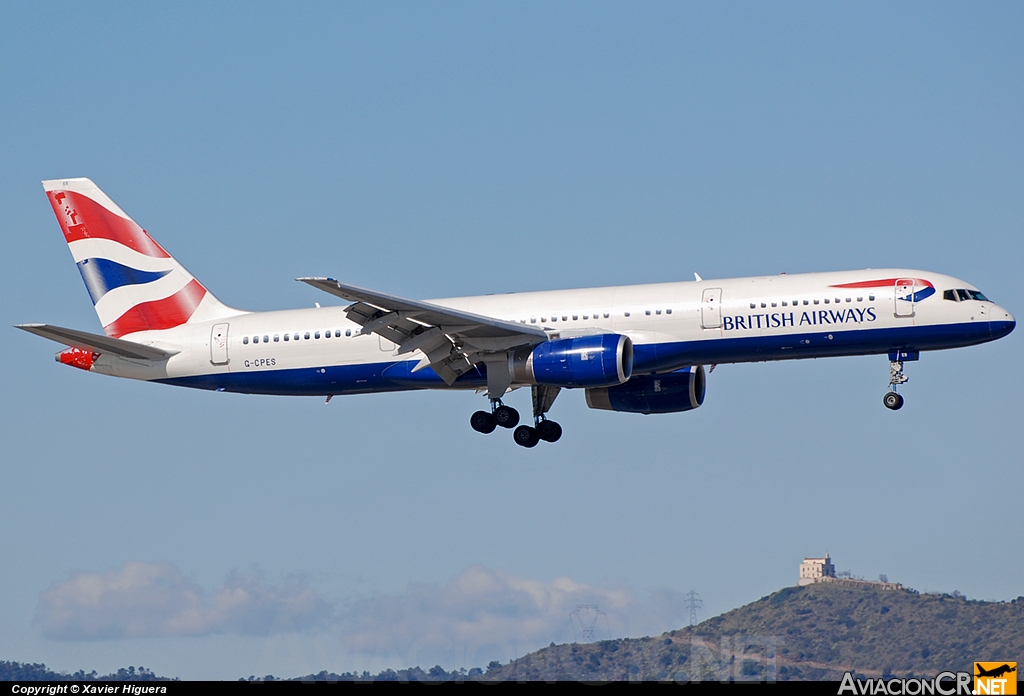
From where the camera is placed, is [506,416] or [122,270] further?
[122,270]

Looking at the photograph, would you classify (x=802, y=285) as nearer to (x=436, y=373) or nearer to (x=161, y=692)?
(x=436, y=373)

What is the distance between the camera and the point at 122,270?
5397cm

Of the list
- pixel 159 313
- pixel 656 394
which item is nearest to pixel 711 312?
pixel 656 394

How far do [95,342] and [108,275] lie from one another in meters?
5.49

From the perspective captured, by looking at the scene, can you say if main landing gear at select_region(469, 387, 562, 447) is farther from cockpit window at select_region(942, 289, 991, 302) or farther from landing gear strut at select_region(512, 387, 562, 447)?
cockpit window at select_region(942, 289, 991, 302)

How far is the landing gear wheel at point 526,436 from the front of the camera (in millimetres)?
50781

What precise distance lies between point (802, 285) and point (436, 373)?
12165 mm

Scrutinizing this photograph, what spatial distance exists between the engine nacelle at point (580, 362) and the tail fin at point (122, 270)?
12828 millimetres

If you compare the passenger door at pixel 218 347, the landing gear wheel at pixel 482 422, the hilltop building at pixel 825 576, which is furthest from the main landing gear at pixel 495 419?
the hilltop building at pixel 825 576

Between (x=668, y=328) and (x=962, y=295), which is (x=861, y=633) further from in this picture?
(x=668, y=328)

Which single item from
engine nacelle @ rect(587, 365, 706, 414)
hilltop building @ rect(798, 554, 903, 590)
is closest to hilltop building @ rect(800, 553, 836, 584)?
hilltop building @ rect(798, 554, 903, 590)

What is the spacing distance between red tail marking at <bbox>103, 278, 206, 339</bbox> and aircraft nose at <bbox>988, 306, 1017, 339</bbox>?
1074 inches

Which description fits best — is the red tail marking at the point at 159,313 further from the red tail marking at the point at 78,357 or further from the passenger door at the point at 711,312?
the passenger door at the point at 711,312

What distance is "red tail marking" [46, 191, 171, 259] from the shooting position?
179 ft
